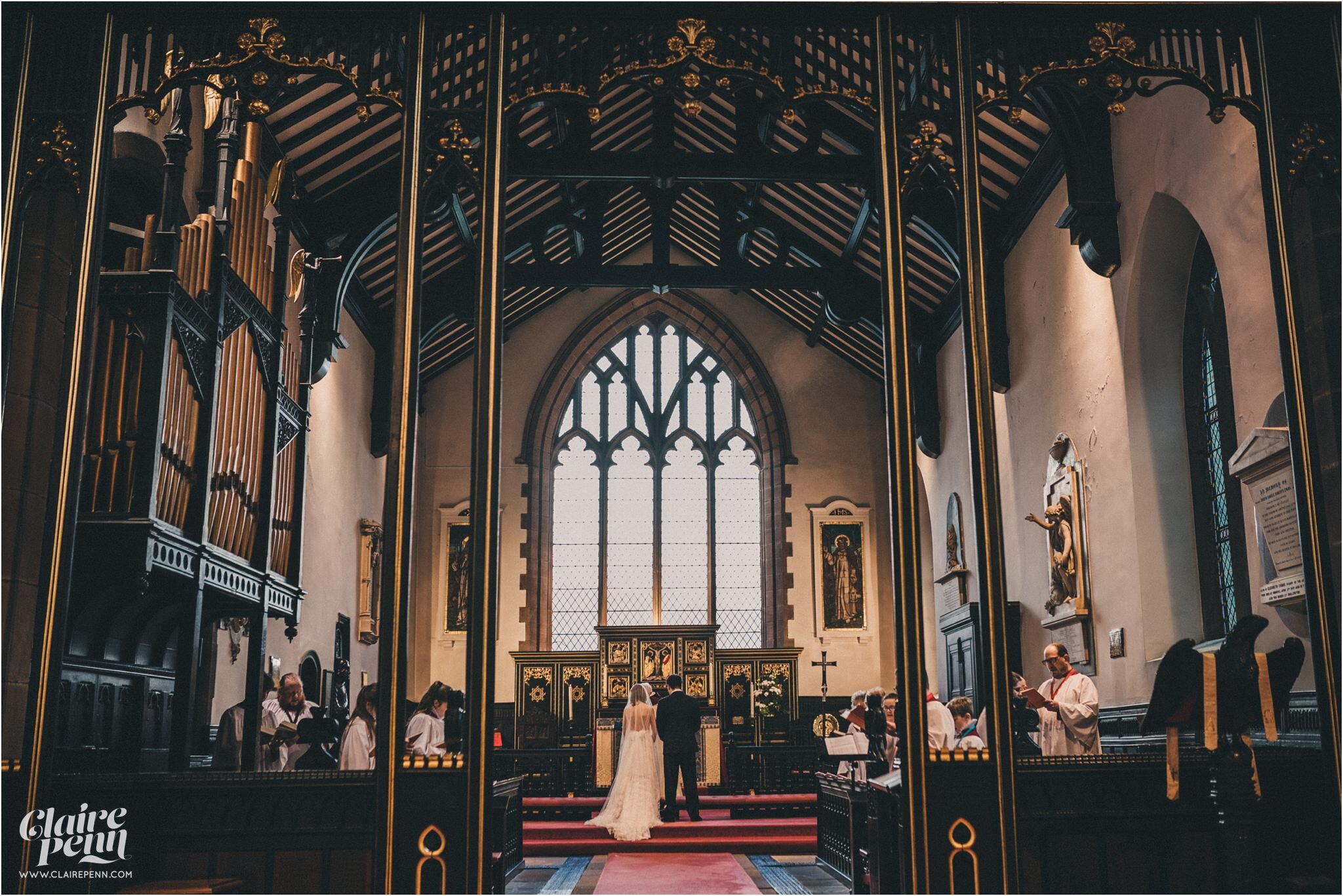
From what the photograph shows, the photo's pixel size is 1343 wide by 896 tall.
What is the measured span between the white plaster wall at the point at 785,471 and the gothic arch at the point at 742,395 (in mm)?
117

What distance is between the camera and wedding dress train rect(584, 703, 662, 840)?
966 centimetres

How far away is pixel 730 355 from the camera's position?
1600cm

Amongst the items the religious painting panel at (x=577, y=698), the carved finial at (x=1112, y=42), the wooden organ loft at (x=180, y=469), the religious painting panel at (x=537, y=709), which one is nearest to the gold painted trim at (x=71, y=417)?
the wooden organ loft at (x=180, y=469)

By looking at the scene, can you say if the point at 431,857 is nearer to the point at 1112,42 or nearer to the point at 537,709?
the point at 1112,42

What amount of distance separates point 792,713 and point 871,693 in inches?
243

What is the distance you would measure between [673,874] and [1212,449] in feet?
14.7

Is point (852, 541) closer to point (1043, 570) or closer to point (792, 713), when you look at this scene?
point (792, 713)

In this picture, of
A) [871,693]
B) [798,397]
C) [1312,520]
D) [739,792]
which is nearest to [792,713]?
[739,792]

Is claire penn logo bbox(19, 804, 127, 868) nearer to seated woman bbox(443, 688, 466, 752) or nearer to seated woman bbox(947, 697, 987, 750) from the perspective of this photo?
seated woman bbox(443, 688, 466, 752)

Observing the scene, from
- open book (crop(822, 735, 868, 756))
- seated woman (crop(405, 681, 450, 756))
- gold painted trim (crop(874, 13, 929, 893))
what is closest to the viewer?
gold painted trim (crop(874, 13, 929, 893))

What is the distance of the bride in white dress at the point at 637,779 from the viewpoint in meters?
9.67

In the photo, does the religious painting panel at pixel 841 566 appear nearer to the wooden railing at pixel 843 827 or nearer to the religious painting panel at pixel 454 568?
the religious painting panel at pixel 454 568

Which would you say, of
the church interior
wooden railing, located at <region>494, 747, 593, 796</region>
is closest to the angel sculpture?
the church interior

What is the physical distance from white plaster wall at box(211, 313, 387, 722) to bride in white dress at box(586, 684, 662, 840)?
285cm
